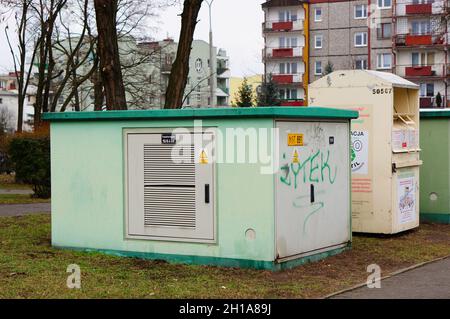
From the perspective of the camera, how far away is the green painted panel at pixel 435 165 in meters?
15.9

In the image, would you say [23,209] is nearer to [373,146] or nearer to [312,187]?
[373,146]

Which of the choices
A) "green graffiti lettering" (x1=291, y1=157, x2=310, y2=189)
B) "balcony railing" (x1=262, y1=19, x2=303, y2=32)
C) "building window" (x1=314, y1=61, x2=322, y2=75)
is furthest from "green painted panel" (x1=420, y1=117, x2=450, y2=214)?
Result: "balcony railing" (x1=262, y1=19, x2=303, y2=32)

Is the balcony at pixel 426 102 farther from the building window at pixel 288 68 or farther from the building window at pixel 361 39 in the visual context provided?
the building window at pixel 288 68

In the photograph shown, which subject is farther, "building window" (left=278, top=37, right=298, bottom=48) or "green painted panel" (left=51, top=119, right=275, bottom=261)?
"building window" (left=278, top=37, right=298, bottom=48)

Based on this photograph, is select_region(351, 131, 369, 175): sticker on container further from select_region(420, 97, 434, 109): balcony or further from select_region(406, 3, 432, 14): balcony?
select_region(406, 3, 432, 14): balcony

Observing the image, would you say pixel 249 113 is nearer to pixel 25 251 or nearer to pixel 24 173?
pixel 25 251

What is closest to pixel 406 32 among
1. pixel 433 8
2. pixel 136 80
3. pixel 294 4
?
pixel 433 8

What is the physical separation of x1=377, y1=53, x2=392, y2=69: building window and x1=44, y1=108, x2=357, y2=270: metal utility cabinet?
62123mm

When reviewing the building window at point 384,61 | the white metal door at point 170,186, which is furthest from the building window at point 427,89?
the white metal door at point 170,186

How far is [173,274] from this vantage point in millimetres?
9727

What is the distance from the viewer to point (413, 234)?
46.8ft

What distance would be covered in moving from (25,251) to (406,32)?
62.6m

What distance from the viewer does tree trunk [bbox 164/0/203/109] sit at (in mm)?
17703

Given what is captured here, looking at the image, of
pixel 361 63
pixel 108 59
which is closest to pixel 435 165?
pixel 108 59
